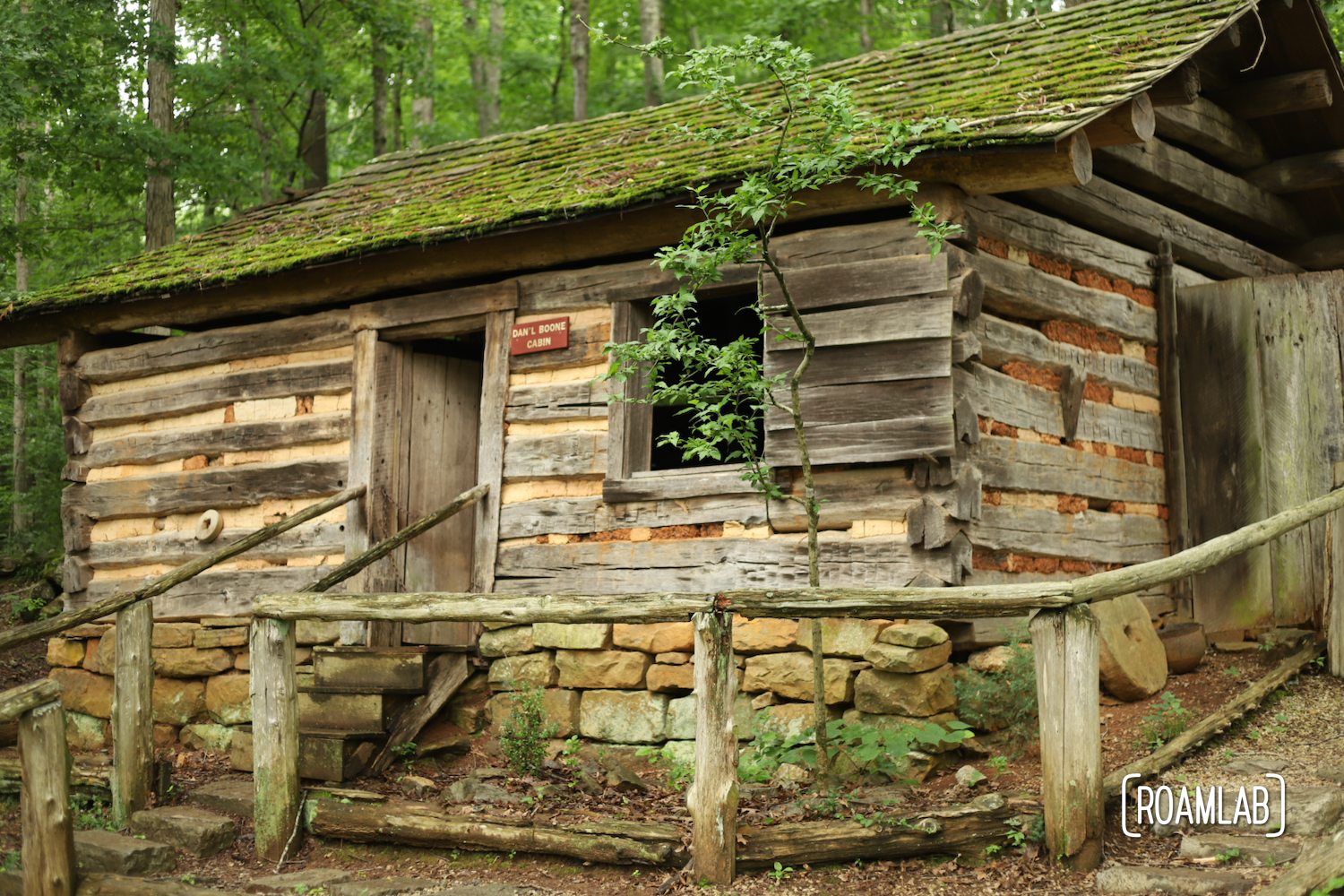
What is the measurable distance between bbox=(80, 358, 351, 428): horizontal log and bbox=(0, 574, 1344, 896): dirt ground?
2.93m

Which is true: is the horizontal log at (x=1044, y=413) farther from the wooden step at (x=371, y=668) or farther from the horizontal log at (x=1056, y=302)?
the wooden step at (x=371, y=668)

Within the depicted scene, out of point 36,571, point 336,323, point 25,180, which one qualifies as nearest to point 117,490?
point 336,323

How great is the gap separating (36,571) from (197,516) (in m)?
6.13

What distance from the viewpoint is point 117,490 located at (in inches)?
370

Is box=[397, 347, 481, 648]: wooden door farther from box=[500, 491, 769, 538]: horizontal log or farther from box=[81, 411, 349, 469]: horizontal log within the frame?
box=[500, 491, 769, 538]: horizontal log

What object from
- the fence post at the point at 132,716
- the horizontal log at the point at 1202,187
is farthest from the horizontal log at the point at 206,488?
the horizontal log at the point at 1202,187

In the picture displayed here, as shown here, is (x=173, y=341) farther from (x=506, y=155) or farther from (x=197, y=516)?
(x=506, y=155)

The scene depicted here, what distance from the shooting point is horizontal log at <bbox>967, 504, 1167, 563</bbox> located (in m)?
6.46

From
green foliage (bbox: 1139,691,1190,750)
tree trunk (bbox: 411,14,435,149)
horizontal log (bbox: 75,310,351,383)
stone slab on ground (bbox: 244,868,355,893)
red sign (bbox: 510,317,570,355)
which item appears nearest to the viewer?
stone slab on ground (bbox: 244,868,355,893)

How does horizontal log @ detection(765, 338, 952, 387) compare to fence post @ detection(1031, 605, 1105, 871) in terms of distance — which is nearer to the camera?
fence post @ detection(1031, 605, 1105, 871)

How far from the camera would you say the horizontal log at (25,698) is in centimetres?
466

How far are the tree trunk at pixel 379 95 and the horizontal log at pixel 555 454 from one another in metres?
10.5

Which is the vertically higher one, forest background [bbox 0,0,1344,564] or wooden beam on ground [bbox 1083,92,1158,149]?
forest background [bbox 0,0,1344,564]

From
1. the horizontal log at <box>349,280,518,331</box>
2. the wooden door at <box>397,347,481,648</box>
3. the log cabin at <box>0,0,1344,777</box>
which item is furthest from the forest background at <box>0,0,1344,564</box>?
the wooden door at <box>397,347,481,648</box>
